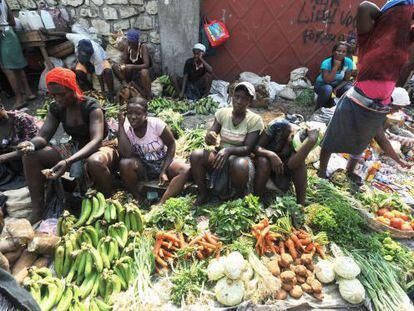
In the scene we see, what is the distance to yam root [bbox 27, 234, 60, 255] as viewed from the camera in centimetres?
266

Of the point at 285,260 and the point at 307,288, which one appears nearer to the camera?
the point at 307,288

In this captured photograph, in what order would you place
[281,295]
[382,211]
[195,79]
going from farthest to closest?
[195,79] → [382,211] → [281,295]

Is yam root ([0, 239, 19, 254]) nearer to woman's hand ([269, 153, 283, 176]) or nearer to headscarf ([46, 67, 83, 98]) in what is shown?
headscarf ([46, 67, 83, 98])

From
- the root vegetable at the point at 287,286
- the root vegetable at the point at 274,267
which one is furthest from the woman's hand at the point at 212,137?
the root vegetable at the point at 287,286

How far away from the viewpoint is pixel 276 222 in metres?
3.23

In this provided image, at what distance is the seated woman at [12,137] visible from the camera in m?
3.46

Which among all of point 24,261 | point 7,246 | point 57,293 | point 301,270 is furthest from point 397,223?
point 7,246

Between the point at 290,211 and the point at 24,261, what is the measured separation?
2.61 m

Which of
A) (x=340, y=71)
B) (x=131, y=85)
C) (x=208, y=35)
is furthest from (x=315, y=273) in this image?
(x=208, y=35)

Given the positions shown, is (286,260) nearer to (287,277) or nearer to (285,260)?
(285,260)

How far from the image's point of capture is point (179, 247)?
304 centimetres

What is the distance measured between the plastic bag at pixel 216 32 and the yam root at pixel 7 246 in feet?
18.5

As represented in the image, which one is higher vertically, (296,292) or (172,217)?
(172,217)

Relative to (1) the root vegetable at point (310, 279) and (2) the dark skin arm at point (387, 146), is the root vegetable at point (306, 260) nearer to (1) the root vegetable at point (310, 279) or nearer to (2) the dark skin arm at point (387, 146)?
(1) the root vegetable at point (310, 279)
